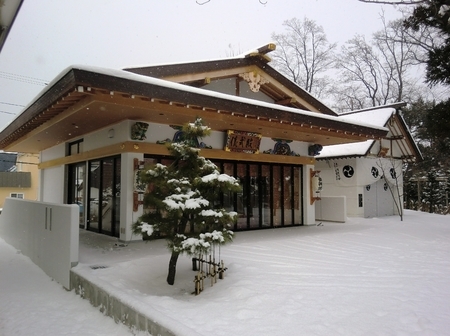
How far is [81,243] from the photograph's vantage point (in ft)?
24.4

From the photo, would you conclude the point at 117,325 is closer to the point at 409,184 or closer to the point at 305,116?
the point at 305,116

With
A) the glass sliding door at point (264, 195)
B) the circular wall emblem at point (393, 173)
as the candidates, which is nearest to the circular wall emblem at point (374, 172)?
the circular wall emblem at point (393, 173)

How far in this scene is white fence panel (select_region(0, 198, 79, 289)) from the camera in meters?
5.43

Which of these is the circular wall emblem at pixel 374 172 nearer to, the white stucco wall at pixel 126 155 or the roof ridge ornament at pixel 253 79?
the white stucco wall at pixel 126 155

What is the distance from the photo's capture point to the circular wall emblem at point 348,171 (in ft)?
47.5

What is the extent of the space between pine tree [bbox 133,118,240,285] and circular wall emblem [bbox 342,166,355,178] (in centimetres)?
1086

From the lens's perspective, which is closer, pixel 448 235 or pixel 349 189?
pixel 448 235

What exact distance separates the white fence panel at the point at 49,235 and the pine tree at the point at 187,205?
145cm

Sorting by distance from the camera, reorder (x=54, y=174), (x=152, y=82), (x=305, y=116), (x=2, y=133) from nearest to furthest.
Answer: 1. (x=152, y=82)
2. (x=305, y=116)
3. (x=2, y=133)
4. (x=54, y=174)

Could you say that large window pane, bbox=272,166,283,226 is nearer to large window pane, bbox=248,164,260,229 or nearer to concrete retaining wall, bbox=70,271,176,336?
large window pane, bbox=248,164,260,229

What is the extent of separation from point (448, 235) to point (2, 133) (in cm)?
1281

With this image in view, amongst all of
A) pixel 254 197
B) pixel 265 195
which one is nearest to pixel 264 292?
pixel 254 197

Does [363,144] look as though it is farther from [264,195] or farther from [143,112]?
[143,112]

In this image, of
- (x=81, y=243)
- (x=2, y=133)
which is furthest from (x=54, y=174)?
(x=81, y=243)
